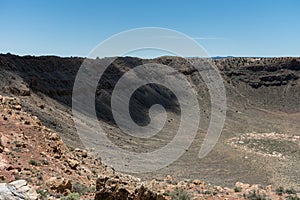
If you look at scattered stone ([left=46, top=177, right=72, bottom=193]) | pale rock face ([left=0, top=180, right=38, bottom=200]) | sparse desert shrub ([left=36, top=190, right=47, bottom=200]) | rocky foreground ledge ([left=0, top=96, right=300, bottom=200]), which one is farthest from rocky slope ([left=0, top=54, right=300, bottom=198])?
pale rock face ([left=0, top=180, right=38, bottom=200])

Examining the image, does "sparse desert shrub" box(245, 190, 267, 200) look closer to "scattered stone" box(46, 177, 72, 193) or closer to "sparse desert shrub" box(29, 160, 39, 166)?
"scattered stone" box(46, 177, 72, 193)

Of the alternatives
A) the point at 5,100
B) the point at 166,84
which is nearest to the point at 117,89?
the point at 166,84

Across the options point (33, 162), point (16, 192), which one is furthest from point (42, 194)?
point (33, 162)

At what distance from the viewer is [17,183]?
8656mm

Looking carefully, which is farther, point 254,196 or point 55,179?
point 254,196

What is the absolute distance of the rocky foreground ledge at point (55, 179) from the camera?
859 centimetres

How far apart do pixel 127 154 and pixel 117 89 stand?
29.2 meters

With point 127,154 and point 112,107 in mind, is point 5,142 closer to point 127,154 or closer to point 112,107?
point 127,154

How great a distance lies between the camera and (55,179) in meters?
11.3

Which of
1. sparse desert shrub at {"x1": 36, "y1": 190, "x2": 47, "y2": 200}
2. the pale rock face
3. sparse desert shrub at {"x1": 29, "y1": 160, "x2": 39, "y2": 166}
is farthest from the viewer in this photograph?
sparse desert shrub at {"x1": 29, "y1": 160, "x2": 39, "y2": 166}

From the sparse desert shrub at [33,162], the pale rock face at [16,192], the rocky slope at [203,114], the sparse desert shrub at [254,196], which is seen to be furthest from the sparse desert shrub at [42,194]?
the sparse desert shrub at [254,196]

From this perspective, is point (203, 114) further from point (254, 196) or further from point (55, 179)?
point (55, 179)

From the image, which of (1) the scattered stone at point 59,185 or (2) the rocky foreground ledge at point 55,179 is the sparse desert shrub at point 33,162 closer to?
(2) the rocky foreground ledge at point 55,179

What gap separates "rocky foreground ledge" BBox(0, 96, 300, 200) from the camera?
8.59 metres
